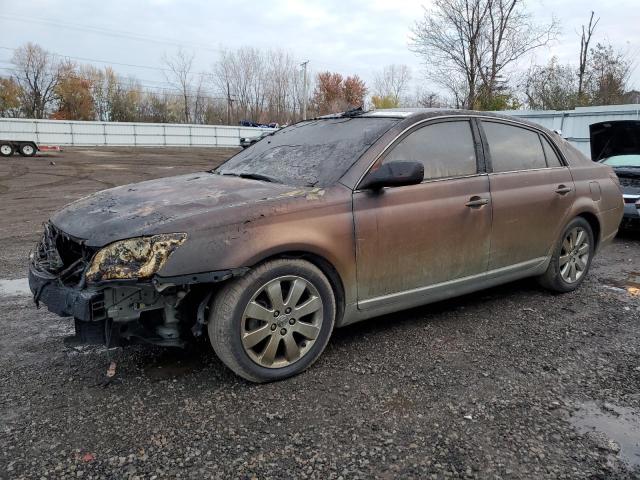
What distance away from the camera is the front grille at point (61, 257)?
2.77 metres

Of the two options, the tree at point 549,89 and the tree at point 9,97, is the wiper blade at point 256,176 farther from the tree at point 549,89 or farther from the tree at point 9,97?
the tree at point 9,97

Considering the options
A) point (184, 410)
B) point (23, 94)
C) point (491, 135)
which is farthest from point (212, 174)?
point (23, 94)

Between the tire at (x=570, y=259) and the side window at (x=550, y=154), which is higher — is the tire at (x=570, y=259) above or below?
below

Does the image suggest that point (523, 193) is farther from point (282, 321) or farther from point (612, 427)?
point (282, 321)

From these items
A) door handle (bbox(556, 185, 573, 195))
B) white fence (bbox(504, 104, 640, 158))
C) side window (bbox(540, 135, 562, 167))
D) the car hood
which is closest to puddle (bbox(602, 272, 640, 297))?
door handle (bbox(556, 185, 573, 195))

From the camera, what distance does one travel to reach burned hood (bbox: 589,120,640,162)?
7.91m

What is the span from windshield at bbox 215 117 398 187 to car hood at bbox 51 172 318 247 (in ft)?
0.65

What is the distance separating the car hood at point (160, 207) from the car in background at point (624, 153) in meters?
6.17

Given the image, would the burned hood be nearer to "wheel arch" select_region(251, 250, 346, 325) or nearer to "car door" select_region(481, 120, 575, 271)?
"car door" select_region(481, 120, 575, 271)

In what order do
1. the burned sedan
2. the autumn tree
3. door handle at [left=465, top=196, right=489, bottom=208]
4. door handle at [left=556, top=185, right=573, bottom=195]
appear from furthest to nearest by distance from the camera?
the autumn tree, door handle at [left=556, top=185, right=573, bottom=195], door handle at [left=465, top=196, right=489, bottom=208], the burned sedan

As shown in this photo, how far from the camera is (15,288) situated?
4.80 m

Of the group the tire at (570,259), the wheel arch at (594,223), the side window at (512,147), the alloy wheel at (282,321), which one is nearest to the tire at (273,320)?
the alloy wheel at (282,321)

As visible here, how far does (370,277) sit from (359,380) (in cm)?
66

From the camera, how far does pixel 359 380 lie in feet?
9.95
